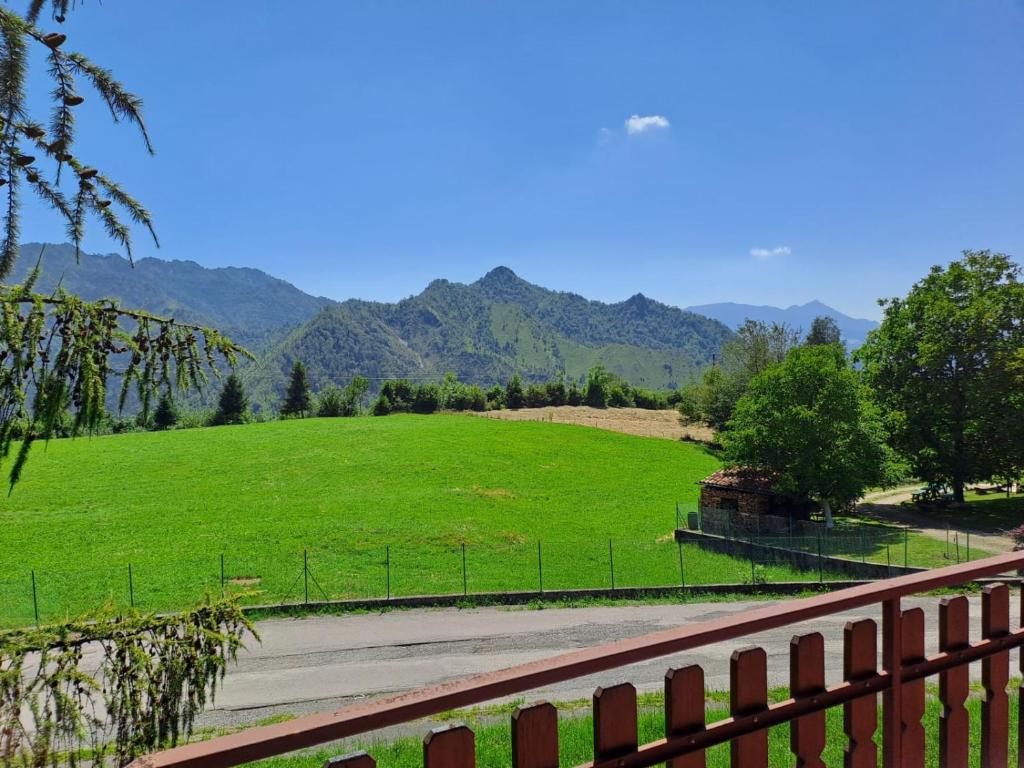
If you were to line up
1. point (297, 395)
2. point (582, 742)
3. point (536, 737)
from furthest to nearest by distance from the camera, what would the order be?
point (297, 395), point (582, 742), point (536, 737)

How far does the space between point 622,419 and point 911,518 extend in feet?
150

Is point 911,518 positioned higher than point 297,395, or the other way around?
point 297,395

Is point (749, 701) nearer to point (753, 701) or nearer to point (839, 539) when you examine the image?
point (753, 701)

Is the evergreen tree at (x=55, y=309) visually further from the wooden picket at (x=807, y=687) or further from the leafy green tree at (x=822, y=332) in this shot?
the leafy green tree at (x=822, y=332)

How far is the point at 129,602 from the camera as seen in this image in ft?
72.2

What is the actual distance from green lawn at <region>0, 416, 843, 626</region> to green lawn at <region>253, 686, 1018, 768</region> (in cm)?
1273

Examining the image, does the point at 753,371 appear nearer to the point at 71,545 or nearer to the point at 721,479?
the point at 721,479

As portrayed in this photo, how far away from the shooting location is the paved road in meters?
13.6

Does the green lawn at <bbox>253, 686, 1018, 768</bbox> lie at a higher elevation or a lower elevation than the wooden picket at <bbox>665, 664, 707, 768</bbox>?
lower

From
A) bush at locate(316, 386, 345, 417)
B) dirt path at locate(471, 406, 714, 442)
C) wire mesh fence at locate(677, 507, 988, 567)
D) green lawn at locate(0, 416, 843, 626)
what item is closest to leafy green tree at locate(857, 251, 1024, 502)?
wire mesh fence at locate(677, 507, 988, 567)

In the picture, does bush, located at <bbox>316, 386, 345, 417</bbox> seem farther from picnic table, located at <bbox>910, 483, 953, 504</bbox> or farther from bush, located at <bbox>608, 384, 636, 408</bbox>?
picnic table, located at <bbox>910, 483, 953, 504</bbox>

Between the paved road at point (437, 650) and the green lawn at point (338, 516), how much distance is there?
299 cm

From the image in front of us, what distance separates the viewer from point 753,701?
6.76 ft

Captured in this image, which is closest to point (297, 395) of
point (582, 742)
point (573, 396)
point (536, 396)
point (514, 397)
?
point (514, 397)
